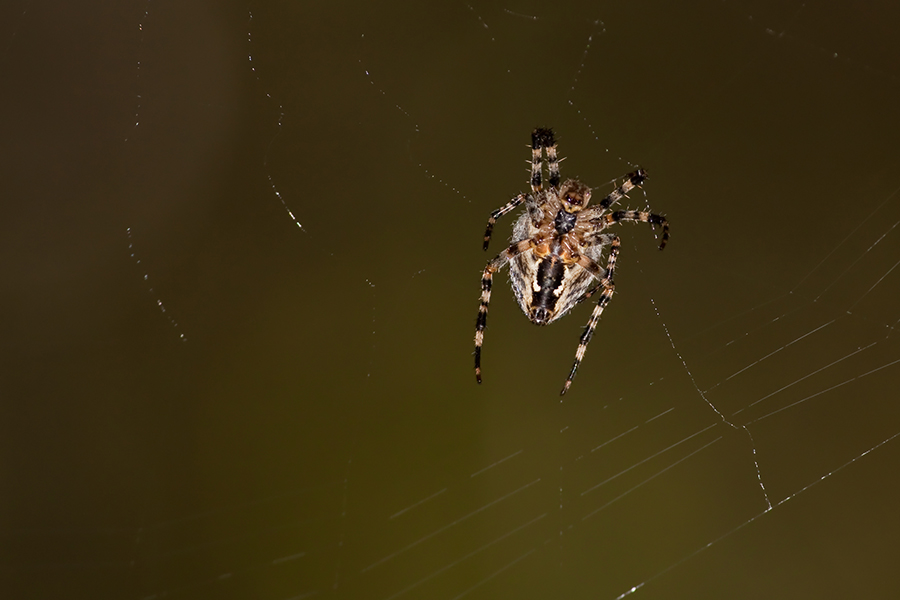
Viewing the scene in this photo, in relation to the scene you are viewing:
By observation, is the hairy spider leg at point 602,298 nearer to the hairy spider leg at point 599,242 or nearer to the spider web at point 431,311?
the hairy spider leg at point 599,242

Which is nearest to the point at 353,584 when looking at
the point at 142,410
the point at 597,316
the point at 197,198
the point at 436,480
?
the point at 436,480

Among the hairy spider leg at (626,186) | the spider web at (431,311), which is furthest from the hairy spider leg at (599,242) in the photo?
the spider web at (431,311)

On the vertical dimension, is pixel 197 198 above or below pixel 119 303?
above

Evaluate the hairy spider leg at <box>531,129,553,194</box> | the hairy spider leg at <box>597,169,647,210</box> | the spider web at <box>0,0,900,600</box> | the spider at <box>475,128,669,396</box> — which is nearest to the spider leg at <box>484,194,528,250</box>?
the spider at <box>475,128,669,396</box>

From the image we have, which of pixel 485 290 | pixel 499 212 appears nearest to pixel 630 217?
pixel 499 212

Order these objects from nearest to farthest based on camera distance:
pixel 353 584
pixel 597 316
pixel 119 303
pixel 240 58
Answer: pixel 597 316 < pixel 353 584 < pixel 240 58 < pixel 119 303

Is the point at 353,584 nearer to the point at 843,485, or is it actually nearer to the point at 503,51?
the point at 843,485

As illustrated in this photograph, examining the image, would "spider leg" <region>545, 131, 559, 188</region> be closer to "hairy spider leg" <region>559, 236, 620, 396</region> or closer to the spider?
the spider

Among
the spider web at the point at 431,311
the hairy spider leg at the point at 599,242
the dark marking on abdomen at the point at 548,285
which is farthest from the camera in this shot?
the spider web at the point at 431,311
